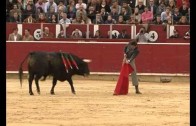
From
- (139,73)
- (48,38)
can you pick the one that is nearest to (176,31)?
(139,73)

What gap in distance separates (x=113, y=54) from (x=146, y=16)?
1.59 m

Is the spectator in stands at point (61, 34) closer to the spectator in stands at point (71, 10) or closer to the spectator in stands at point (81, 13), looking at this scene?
the spectator in stands at point (71, 10)

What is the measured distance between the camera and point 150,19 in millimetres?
21297

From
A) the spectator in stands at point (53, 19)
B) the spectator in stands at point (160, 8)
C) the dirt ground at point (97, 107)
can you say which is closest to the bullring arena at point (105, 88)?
the dirt ground at point (97, 107)

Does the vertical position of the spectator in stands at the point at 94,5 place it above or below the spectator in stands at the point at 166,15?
above

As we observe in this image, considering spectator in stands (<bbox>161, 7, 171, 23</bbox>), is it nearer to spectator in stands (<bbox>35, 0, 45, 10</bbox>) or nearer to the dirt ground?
the dirt ground

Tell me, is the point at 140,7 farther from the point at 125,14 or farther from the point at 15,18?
the point at 15,18

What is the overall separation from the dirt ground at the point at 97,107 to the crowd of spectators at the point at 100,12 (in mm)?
3911

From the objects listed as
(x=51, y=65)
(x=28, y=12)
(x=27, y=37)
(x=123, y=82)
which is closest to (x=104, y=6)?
(x=28, y=12)

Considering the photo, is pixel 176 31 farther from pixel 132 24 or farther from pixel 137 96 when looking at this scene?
pixel 137 96

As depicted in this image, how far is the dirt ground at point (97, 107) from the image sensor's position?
1000cm

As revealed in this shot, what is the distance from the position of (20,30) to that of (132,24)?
370 centimetres

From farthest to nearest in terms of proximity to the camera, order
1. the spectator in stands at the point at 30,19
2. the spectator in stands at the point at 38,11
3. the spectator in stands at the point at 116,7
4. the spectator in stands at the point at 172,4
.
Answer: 1. the spectator in stands at the point at 30,19
2. the spectator in stands at the point at 38,11
3. the spectator in stands at the point at 172,4
4. the spectator in stands at the point at 116,7

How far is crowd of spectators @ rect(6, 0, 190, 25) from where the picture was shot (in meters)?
21.1
